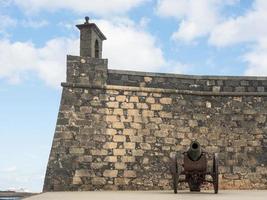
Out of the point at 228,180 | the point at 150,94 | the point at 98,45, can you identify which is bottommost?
the point at 228,180

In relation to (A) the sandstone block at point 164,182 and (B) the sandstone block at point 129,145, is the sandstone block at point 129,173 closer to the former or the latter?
(B) the sandstone block at point 129,145

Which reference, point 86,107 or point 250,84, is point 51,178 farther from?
point 250,84

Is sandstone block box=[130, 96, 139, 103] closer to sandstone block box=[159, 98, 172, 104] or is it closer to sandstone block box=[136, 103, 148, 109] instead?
sandstone block box=[136, 103, 148, 109]

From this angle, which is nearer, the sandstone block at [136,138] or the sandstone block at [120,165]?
the sandstone block at [120,165]

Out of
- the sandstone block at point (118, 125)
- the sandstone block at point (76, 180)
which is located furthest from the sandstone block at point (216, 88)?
the sandstone block at point (76, 180)

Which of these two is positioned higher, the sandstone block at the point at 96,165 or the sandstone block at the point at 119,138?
the sandstone block at the point at 119,138

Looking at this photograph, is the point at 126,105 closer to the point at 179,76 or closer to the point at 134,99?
the point at 134,99

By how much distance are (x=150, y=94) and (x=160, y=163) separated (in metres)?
2.08

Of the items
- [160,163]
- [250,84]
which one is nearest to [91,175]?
[160,163]

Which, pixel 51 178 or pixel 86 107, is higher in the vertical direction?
pixel 86 107

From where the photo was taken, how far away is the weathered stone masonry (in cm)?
1427

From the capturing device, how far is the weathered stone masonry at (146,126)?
46.8ft

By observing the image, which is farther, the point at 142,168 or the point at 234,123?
the point at 234,123

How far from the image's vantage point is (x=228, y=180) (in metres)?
15.1
